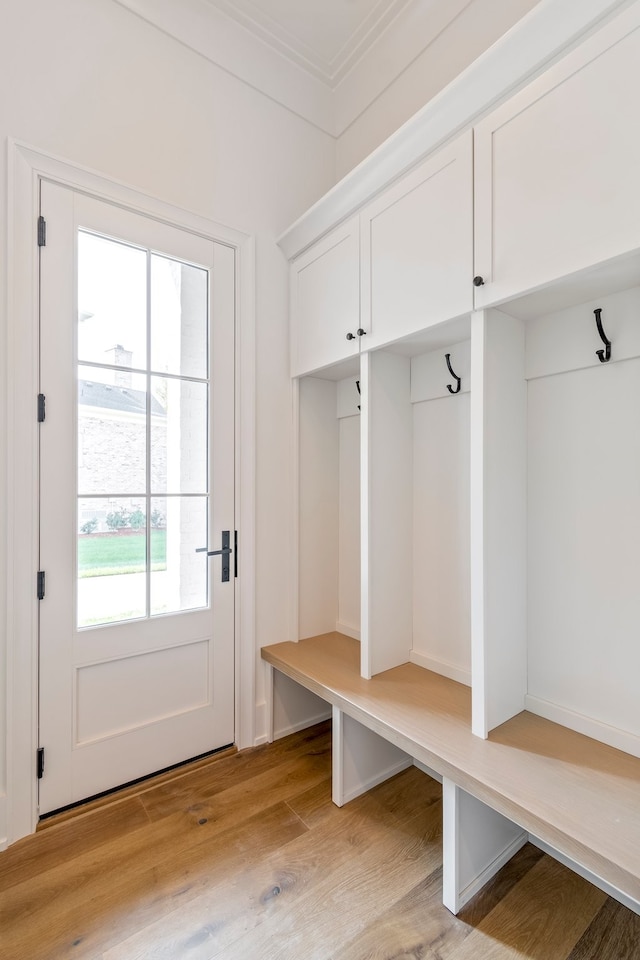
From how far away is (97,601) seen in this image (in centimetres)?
171

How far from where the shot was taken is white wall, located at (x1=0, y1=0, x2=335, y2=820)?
1565mm

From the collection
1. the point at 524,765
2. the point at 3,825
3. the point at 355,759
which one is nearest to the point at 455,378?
the point at 524,765

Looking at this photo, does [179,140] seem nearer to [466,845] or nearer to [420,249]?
[420,249]

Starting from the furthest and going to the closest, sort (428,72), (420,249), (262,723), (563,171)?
1. (262,723)
2. (428,72)
3. (420,249)
4. (563,171)

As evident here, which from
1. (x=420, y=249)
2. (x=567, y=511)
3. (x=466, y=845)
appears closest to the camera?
(x=466, y=845)

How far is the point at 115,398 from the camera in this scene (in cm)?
175

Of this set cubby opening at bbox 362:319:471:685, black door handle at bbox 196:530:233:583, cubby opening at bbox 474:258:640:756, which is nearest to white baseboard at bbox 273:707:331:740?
cubby opening at bbox 362:319:471:685

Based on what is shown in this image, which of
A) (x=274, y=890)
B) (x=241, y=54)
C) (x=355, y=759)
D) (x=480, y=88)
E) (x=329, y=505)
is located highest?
(x=241, y=54)

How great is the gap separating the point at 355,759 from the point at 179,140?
2.57 m

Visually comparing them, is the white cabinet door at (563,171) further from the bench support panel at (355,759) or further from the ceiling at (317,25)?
the bench support panel at (355,759)

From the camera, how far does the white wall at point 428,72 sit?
1.71 meters

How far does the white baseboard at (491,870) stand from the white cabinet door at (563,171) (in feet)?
5.47

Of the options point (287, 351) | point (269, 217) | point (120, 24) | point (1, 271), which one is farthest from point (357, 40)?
point (1, 271)

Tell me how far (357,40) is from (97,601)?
2.74m
